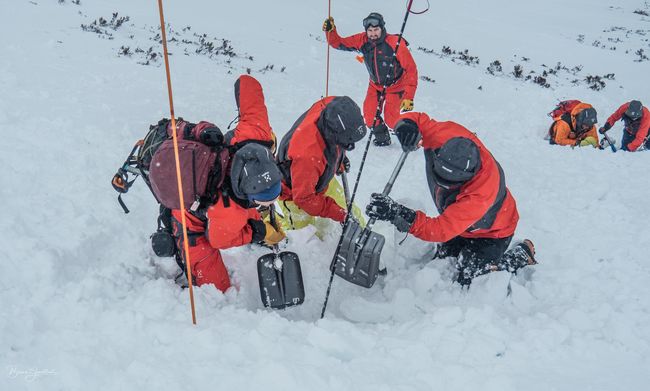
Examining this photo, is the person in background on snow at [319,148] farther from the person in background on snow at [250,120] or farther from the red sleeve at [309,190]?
the person in background on snow at [250,120]

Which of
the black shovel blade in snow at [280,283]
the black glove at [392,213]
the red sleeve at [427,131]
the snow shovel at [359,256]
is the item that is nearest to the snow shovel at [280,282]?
the black shovel blade in snow at [280,283]

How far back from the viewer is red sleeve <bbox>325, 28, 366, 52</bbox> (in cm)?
673

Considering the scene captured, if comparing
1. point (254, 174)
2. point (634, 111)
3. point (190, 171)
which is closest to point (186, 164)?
point (190, 171)

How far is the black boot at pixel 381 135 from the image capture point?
6.68m

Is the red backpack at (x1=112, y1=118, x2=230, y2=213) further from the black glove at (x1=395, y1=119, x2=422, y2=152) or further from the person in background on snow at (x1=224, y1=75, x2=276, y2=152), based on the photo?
the black glove at (x1=395, y1=119, x2=422, y2=152)

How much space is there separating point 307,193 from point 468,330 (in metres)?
1.68

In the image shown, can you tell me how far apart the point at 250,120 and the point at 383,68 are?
11.5ft

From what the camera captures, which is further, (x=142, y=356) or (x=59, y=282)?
(x=59, y=282)

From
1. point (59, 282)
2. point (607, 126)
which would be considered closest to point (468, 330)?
point (59, 282)

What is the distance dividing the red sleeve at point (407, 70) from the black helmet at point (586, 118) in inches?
137

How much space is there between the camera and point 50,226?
11.4 feet

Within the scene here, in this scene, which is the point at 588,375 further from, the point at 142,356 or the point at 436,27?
the point at 436,27

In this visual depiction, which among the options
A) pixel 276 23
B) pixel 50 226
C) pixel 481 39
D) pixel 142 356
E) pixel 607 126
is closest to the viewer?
pixel 142 356

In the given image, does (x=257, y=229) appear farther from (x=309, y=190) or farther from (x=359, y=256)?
(x=359, y=256)
